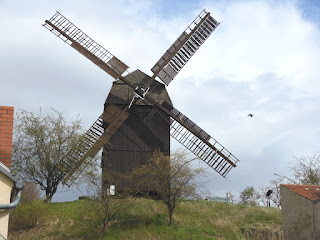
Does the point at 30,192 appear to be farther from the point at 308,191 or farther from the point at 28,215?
the point at 308,191

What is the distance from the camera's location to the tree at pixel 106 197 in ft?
84.0

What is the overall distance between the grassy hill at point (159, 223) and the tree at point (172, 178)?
148 centimetres

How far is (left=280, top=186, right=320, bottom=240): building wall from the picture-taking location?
22406 mm

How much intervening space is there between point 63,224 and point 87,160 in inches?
178

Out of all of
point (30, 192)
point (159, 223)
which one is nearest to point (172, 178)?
point (159, 223)

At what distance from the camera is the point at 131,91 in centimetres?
3127

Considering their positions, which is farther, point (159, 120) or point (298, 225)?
point (159, 120)

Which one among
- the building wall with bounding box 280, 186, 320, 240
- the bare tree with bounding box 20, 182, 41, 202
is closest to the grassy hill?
the building wall with bounding box 280, 186, 320, 240

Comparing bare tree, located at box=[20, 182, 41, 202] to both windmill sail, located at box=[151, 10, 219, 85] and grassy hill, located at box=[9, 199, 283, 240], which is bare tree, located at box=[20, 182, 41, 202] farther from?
windmill sail, located at box=[151, 10, 219, 85]

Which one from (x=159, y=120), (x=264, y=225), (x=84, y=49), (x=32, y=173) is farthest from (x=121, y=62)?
(x=264, y=225)

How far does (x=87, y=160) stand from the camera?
29.2m

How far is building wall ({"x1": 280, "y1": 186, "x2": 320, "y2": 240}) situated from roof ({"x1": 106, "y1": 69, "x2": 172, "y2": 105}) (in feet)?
36.0

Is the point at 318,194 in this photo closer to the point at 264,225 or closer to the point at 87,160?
the point at 264,225

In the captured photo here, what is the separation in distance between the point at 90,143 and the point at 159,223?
7.32m
